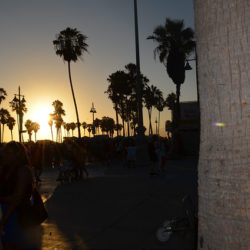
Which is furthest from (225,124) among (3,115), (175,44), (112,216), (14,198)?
(3,115)

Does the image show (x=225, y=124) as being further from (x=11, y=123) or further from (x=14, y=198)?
(x=11, y=123)

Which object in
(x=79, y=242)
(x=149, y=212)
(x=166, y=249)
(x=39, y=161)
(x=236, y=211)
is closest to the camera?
(x=236, y=211)

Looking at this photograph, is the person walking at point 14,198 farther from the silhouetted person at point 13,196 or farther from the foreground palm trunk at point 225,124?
the foreground palm trunk at point 225,124

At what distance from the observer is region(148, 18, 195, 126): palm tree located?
29062mm

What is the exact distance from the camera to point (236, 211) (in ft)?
6.43

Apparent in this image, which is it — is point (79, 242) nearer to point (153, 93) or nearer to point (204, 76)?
point (204, 76)

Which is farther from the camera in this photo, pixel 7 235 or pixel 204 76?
pixel 7 235

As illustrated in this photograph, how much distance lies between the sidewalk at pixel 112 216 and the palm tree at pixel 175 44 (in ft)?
64.3

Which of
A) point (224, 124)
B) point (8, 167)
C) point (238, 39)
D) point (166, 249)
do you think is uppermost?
point (238, 39)

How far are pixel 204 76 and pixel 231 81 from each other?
21 cm

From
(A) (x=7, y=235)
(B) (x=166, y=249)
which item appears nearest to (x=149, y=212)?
(B) (x=166, y=249)

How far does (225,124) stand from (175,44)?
2944 cm

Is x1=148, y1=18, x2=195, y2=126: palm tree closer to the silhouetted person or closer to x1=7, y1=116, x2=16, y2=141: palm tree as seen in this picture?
the silhouetted person

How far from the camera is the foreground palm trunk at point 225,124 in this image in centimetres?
195
